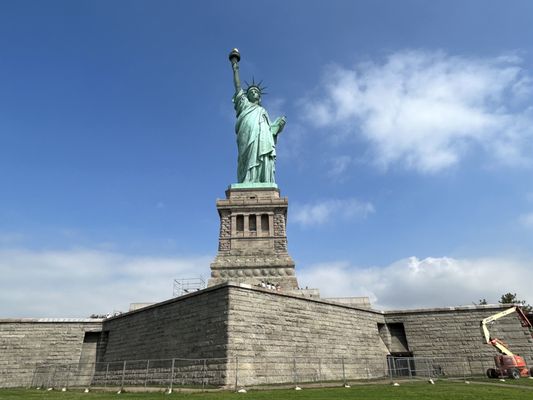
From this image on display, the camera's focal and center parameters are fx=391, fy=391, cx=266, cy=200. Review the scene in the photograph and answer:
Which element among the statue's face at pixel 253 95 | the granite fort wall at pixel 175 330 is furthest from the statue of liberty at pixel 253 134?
the granite fort wall at pixel 175 330

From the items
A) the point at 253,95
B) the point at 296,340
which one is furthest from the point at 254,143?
the point at 296,340

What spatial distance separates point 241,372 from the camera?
16500 mm

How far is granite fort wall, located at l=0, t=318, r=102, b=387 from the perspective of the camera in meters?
23.5

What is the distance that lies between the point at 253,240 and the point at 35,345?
55.7 feet

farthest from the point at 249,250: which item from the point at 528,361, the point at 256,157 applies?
the point at 528,361

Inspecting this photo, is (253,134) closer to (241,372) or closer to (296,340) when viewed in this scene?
(296,340)

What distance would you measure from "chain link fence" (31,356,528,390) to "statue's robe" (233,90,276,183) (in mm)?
21116

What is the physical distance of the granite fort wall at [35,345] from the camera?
23531 millimetres

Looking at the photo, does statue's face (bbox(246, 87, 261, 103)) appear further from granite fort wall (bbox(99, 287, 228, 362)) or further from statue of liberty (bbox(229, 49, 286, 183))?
granite fort wall (bbox(99, 287, 228, 362))

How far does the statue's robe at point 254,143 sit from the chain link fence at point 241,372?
831 inches

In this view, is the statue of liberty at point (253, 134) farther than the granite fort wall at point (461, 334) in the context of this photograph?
Yes

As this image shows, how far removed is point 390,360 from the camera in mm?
23219

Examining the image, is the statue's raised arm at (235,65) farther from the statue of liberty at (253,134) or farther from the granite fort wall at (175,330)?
the granite fort wall at (175,330)

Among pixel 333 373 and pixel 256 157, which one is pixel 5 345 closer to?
pixel 333 373
